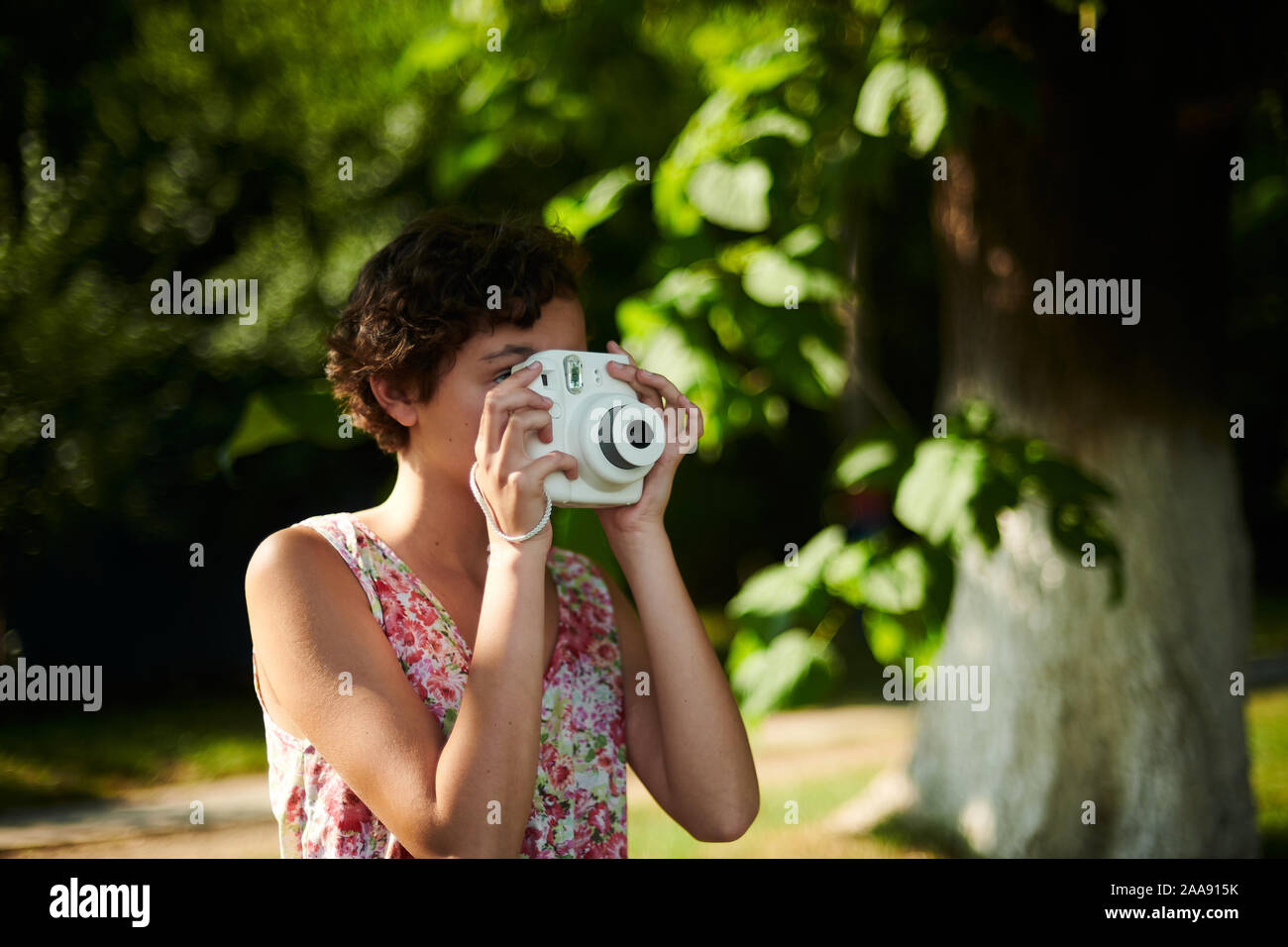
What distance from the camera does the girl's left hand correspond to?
166 centimetres

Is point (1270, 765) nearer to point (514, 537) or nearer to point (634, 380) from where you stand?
point (634, 380)

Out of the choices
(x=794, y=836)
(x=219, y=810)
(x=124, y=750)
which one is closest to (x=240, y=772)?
(x=219, y=810)

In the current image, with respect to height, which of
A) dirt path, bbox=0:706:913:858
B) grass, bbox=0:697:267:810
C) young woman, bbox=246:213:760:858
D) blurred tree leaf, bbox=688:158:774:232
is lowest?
dirt path, bbox=0:706:913:858

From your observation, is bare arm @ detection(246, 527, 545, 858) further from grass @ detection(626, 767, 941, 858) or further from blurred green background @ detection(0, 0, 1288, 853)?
grass @ detection(626, 767, 941, 858)

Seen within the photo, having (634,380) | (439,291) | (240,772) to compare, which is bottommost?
(240,772)

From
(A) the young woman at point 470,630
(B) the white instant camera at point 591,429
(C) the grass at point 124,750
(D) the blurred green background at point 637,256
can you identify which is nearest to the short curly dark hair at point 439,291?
(A) the young woman at point 470,630

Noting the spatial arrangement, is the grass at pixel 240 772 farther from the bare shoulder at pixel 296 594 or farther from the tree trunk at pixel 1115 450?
the bare shoulder at pixel 296 594

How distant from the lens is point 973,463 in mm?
2367

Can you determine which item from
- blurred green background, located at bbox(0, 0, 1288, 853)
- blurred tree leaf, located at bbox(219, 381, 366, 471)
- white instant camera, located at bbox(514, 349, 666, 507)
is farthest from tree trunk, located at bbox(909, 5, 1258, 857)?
white instant camera, located at bbox(514, 349, 666, 507)

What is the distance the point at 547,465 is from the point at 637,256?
1.65m

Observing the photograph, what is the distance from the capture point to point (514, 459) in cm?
150

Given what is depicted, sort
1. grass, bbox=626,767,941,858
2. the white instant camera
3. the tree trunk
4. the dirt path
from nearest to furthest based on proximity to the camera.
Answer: the white instant camera
the tree trunk
grass, bbox=626,767,941,858
the dirt path

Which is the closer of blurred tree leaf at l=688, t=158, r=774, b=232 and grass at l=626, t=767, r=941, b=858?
blurred tree leaf at l=688, t=158, r=774, b=232
